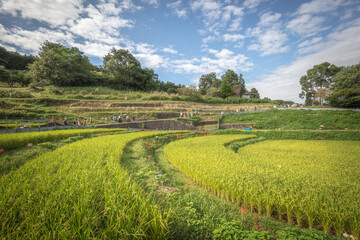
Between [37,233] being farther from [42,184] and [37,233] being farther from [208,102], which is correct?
[208,102]

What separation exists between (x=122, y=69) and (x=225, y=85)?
32.0 meters

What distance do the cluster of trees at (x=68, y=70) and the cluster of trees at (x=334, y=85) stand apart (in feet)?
124

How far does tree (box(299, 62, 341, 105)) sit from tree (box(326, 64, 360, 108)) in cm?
659

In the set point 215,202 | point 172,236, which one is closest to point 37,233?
point 172,236

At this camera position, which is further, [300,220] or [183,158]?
[183,158]

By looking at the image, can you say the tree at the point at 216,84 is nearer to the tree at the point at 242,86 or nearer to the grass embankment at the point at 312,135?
the tree at the point at 242,86

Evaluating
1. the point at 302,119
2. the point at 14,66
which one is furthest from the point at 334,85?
the point at 14,66

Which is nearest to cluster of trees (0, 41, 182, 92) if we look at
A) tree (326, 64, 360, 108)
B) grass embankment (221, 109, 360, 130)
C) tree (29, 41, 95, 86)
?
tree (29, 41, 95, 86)

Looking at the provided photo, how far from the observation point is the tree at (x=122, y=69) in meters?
37.2

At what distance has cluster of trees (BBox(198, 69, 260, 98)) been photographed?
151 ft

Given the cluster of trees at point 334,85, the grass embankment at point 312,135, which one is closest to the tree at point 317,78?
the cluster of trees at point 334,85

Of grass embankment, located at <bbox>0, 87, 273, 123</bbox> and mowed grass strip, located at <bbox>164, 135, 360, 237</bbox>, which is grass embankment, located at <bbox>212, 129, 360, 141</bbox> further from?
grass embankment, located at <bbox>0, 87, 273, 123</bbox>

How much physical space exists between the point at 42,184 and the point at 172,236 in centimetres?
260

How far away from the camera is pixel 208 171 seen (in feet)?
15.0
